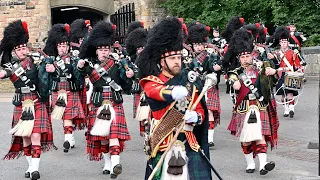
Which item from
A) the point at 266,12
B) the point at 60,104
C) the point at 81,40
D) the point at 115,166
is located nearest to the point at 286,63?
the point at 81,40

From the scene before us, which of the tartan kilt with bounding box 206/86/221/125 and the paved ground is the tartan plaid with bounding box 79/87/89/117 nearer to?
the paved ground

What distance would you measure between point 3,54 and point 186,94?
14.2 feet

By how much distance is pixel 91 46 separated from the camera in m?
9.70

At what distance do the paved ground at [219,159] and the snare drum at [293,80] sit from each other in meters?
0.64

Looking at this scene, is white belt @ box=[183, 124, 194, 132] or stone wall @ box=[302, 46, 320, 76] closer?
white belt @ box=[183, 124, 194, 132]

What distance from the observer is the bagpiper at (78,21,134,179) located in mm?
9391

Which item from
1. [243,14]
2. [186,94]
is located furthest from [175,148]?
[243,14]

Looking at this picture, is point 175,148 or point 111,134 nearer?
point 175,148

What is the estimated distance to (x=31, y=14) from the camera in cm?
2473

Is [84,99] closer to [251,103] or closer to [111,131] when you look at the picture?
[111,131]

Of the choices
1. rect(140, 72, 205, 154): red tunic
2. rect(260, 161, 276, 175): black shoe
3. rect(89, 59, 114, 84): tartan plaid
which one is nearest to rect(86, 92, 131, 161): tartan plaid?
rect(89, 59, 114, 84): tartan plaid

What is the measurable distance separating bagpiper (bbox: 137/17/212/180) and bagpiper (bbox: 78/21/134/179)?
8.78ft

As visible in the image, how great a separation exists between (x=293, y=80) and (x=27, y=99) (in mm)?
6298

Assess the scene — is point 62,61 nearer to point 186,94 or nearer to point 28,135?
point 28,135
